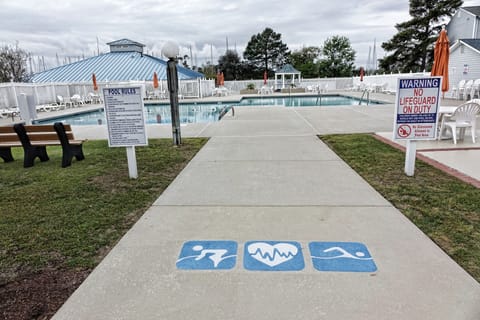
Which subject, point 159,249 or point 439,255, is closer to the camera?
point 439,255

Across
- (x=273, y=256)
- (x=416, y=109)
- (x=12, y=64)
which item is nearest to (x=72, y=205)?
(x=273, y=256)

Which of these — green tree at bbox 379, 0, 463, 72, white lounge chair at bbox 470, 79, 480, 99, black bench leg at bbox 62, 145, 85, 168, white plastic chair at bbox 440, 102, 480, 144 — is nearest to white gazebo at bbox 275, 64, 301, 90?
green tree at bbox 379, 0, 463, 72

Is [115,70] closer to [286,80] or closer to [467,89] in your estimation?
[286,80]

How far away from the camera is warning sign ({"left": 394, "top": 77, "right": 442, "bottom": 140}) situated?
462 cm

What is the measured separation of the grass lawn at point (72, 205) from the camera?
2.85m

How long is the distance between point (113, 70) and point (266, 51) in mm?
24239

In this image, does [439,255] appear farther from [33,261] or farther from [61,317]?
[33,261]

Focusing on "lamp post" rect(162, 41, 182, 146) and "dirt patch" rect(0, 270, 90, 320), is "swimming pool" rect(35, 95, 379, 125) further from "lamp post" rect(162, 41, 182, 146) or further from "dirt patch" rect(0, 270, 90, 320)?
"dirt patch" rect(0, 270, 90, 320)

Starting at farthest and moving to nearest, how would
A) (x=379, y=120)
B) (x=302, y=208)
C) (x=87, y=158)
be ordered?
(x=379, y=120) < (x=87, y=158) < (x=302, y=208)

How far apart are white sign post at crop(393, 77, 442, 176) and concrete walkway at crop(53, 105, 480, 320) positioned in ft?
3.09

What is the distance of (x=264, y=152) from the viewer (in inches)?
262

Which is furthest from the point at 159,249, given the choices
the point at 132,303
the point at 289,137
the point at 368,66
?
the point at 368,66

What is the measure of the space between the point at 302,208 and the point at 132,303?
7.03 ft

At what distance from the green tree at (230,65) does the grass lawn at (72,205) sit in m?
45.9
